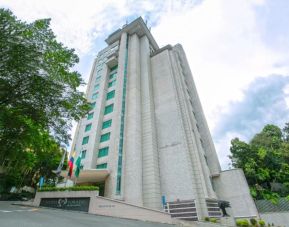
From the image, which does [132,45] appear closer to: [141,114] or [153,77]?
[153,77]

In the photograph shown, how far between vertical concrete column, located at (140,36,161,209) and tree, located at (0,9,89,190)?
1331 cm

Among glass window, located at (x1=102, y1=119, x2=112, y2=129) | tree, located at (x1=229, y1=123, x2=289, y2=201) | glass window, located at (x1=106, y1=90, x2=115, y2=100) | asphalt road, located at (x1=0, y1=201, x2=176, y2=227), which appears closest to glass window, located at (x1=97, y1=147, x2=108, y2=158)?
glass window, located at (x1=102, y1=119, x2=112, y2=129)

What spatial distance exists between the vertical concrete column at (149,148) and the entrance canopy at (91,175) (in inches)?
225

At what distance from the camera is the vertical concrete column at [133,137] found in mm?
25891

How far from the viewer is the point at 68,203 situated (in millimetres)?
21359

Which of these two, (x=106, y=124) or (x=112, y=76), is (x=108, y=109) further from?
(x=112, y=76)

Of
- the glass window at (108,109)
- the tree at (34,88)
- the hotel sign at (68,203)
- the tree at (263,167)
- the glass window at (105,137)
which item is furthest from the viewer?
the glass window at (108,109)

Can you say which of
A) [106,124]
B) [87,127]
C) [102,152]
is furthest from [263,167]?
[87,127]

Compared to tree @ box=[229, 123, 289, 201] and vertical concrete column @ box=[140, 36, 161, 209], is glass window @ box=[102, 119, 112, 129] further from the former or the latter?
tree @ box=[229, 123, 289, 201]

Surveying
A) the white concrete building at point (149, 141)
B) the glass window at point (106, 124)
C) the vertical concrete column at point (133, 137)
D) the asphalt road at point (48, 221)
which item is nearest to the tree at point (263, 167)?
the white concrete building at point (149, 141)

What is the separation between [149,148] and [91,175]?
8962 mm

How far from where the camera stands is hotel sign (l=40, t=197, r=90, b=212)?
67.4 feet

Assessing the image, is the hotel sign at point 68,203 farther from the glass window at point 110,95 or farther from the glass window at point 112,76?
the glass window at point 112,76

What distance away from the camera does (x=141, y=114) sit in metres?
33.8
